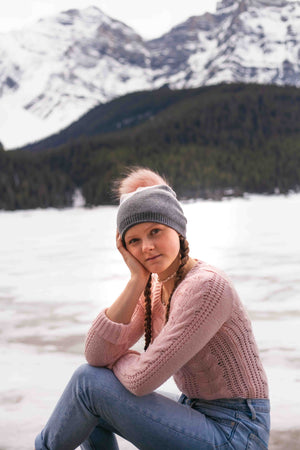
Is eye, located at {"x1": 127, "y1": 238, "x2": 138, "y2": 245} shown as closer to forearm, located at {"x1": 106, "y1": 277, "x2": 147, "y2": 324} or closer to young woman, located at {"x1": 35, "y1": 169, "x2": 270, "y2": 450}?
young woman, located at {"x1": 35, "y1": 169, "x2": 270, "y2": 450}

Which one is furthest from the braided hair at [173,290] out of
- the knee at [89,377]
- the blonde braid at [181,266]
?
the knee at [89,377]

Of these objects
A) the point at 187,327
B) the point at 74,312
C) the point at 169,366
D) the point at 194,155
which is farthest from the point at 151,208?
the point at 194,155

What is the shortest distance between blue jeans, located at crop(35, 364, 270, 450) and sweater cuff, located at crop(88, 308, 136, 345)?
0.46ft

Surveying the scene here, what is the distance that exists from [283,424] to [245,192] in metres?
66.8

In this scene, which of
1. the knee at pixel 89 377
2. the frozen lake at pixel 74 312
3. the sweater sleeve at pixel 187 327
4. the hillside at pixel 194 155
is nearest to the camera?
the sweater sleeve at pixel 187 327

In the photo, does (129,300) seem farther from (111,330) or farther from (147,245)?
(147,245)

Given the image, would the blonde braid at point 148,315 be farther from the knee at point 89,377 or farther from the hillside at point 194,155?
the hillside at point 194,155

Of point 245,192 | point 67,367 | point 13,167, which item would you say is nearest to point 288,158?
point 245,192

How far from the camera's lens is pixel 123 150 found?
274 ft

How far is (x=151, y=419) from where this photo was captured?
2.34 metres

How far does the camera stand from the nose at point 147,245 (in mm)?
2510

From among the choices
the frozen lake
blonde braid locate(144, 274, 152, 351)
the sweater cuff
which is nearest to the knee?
the sweater cuff

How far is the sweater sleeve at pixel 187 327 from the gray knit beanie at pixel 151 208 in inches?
12.5

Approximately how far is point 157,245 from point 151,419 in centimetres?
71
